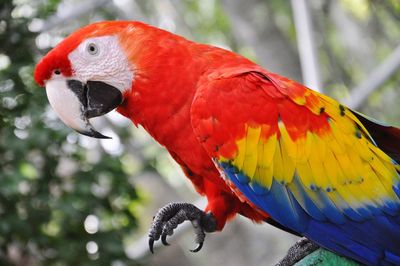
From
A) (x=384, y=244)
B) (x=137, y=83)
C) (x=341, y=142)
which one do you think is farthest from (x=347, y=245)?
(x=137, y=83)

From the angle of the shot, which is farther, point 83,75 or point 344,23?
point 344,23

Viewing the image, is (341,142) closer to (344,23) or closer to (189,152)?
(189,152)

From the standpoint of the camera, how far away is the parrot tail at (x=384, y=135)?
1.24 meters

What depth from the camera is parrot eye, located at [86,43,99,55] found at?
121 centimetres

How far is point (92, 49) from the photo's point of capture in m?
1.22

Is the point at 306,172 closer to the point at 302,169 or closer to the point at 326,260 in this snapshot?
the point at 302,169

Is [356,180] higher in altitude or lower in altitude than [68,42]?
higher

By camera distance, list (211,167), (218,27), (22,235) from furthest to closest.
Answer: (218,27), (22,235), (211,167)

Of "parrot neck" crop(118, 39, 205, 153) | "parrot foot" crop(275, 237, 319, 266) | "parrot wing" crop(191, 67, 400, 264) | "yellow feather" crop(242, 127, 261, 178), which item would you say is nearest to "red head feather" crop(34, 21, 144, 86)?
"parrot neck" crop(118, 39, 205, 153)

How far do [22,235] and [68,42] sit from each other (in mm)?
738

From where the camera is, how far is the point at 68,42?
47.7 inches

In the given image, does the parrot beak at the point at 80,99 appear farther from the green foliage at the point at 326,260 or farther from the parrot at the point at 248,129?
the green foliage at the point at 326,260

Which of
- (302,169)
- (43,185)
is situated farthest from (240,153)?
(43,185)

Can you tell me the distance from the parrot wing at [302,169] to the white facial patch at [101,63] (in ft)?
0.61
